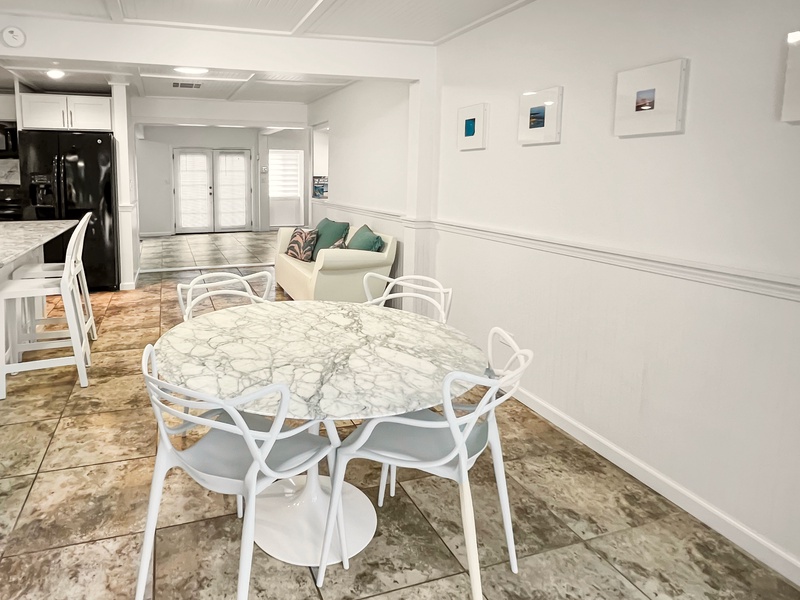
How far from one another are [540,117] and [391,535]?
2.28 m

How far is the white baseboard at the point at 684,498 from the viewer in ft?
7.22

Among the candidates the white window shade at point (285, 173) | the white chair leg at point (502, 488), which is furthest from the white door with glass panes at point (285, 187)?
the white chair leg at point (502, 488)

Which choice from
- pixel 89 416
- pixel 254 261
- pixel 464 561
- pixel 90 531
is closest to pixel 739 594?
pixel 464 561

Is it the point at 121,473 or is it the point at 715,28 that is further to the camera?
the point at 121,473

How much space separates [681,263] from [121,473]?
2.56 meters

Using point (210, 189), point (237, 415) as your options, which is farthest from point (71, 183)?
point (210, 189)

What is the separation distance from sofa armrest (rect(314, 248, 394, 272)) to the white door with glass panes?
29.3 feet

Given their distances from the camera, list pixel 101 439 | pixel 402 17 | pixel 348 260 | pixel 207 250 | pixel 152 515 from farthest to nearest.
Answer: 1. pixel 207 250
2. pixel 348 260
3. pixel 402 17
4. pixel 101 439
5. pixel 152 515

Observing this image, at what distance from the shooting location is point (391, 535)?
235cm

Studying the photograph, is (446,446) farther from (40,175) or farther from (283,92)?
(283,92)

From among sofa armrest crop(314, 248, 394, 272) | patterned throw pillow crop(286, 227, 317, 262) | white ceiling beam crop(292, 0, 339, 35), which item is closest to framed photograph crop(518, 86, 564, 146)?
white ceiling beam crop(292, 0, 339, 35)

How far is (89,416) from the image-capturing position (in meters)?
3.37

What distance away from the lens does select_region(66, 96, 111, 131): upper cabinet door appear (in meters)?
6.59

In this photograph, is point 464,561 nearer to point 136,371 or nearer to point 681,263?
point 681,263
